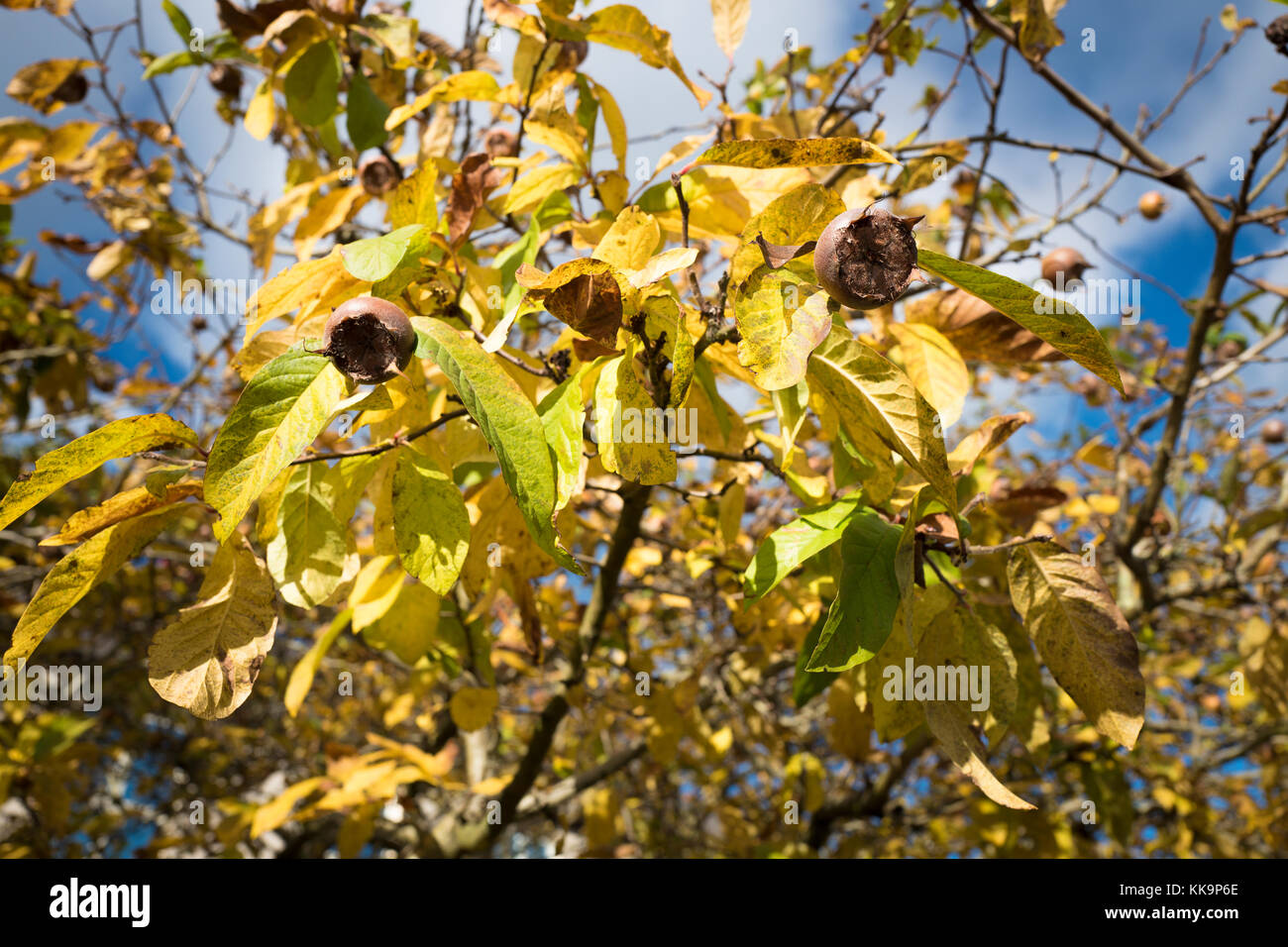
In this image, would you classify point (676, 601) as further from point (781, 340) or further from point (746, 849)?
point (781, 340)

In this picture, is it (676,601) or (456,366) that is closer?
(456,366)

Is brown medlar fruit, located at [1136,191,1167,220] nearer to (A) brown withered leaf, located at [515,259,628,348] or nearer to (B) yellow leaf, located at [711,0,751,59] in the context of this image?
(B) yellow leaf, located at [711,0,751,59]

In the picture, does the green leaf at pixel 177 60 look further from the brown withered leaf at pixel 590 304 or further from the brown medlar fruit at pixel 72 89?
the brown withered leaf at pixel 590 304

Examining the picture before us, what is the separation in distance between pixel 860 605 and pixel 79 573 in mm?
889

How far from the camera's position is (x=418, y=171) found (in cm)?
96

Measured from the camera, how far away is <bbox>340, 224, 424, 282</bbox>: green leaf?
77cm

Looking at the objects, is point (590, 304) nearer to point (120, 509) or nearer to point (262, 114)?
point (120, 509)

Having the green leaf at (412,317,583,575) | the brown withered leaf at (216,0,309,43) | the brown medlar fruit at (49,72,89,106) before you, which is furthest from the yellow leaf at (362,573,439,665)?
the brown medlar fruit at (49,72,89,106)

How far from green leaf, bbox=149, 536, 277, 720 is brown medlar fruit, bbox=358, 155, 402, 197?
1001 mm

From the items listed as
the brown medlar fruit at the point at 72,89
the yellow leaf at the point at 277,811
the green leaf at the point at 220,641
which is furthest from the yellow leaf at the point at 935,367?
the brown medlar fruit at the point at 72,89

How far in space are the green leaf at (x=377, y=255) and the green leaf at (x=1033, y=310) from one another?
535mm

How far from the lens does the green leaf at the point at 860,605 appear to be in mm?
750
